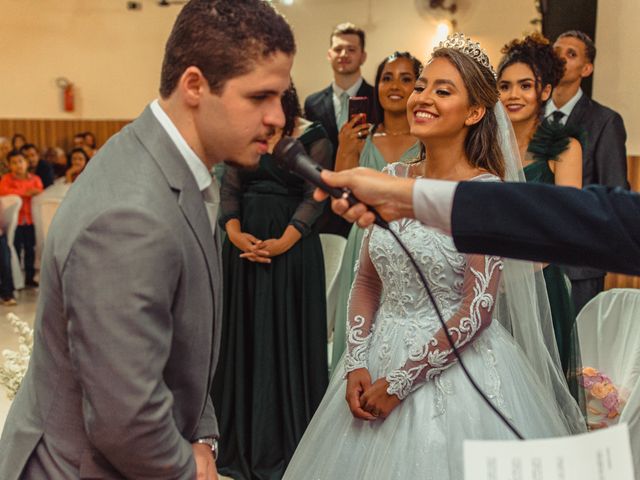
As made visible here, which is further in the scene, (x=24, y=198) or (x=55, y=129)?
(x=55, y=129)

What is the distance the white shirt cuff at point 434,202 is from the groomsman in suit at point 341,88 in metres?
3.71

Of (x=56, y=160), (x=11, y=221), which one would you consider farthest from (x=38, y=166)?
(x=11, y=221)

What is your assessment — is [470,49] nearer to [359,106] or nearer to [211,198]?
[211,198]

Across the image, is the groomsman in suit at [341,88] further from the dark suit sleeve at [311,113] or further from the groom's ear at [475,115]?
the groom's ear at [475,115]

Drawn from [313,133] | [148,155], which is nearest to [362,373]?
[148,155]

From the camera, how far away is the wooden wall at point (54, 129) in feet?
36.0

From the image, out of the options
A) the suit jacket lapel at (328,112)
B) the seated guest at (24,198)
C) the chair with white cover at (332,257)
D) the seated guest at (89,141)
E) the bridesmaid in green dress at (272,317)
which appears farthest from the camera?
the seated guest at (89,141)

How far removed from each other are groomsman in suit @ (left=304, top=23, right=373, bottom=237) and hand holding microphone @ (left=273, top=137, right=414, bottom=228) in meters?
3.65

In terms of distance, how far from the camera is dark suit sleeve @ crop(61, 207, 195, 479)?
3.76ft

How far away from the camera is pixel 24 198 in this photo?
8281 millimetres

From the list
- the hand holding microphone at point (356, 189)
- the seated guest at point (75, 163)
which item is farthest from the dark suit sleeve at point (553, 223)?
the seated guest at point (75, 163)

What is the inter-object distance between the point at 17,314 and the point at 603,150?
506 cm

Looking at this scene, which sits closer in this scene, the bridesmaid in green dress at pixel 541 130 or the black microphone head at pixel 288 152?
the black microphone head at pixel 288 152

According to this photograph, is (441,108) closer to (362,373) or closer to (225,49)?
(362,373)
